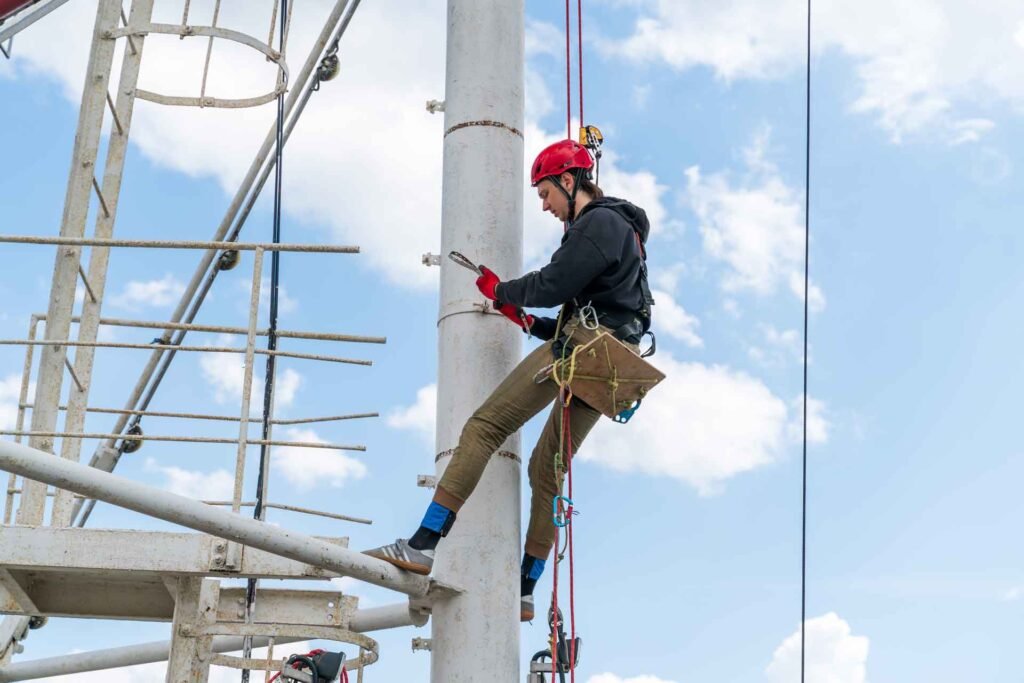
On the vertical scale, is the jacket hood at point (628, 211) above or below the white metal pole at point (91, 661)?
above

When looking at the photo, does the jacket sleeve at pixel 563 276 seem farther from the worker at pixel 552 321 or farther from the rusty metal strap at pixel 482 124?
the rusty metal strap at pixel 482 124

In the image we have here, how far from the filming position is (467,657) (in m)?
8.24

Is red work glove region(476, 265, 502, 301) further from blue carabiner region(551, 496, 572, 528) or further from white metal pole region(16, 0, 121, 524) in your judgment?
white metal pole region(16, 0, 121, 524)

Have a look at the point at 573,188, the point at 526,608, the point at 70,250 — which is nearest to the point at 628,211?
the point at 573,188

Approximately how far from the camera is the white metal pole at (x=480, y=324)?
27.4 ft

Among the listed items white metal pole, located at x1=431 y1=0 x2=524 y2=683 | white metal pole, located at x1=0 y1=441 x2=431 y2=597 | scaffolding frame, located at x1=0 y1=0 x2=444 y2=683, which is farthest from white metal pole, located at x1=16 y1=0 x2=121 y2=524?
white metal pole, located at x1=0 y1=441 x2=431 y2=597

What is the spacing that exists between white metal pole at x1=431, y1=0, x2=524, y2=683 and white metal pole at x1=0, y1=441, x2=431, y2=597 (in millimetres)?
505

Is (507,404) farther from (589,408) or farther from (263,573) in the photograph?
(263,573)

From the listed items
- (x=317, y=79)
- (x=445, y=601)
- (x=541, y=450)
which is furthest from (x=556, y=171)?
(x=317, y=79)

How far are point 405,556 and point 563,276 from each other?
1.74m

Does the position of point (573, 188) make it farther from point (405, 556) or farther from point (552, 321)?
point (405, 556)

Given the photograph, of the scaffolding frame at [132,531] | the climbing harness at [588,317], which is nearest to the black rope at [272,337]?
the scaffolding frame at [132,531]

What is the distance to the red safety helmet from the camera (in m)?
8.75

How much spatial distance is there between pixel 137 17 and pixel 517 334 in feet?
15.6
